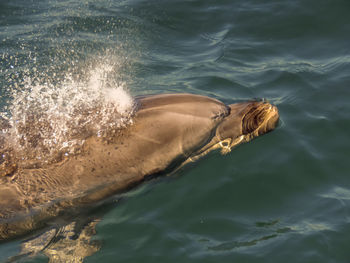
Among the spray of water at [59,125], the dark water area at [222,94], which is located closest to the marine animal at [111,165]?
the spray of water at [59,125]

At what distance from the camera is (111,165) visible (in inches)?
166

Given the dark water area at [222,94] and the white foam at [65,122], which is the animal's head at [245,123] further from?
the white foam at [65,122]

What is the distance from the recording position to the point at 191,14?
32.2ft

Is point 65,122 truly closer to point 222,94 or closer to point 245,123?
point 245,123

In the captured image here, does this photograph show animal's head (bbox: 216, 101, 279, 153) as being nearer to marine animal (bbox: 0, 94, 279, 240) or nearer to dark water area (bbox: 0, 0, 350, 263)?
marine animal (bbox: 0, 94, 279, 240)

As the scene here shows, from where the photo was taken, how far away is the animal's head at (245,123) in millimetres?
4688

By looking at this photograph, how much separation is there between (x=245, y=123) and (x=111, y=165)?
145 centimetres

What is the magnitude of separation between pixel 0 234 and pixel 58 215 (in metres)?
0.53

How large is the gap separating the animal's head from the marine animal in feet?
0.50

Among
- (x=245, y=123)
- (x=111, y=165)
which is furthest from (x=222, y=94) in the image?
(x=111, y=165)

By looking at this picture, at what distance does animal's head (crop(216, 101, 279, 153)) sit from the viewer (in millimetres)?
4688

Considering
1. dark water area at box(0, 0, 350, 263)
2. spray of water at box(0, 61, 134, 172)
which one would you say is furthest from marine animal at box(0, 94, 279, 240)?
dark water area at box(0, 0, 350, 263)

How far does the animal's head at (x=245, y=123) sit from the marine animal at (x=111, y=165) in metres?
Result: 0.15

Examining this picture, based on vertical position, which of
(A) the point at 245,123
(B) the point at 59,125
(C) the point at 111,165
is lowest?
(C) the point at 111,165
